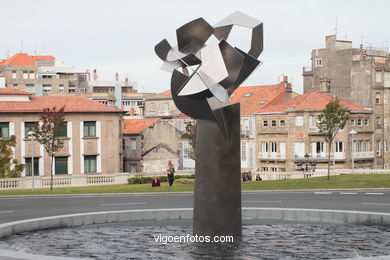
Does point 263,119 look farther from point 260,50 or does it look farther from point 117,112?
point 260,50

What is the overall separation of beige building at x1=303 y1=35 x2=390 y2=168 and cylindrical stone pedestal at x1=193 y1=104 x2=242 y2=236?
8148 centimetres

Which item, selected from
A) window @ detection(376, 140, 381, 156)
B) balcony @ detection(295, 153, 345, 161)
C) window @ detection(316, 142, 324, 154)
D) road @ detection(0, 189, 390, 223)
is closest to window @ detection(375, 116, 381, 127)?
window @ detection(376, 140, 381, 156)

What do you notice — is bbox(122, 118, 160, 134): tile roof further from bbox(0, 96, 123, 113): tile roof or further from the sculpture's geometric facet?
the sculpture's geometric facet

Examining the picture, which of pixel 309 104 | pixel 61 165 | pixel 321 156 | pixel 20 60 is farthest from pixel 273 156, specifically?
pixel 20 60

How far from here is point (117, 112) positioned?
7688 centimetres

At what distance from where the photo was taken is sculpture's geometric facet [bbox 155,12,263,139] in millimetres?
19016

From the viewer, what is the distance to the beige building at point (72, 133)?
72.2m

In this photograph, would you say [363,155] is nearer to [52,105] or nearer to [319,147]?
[319,147]

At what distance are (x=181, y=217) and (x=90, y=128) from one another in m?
52.0

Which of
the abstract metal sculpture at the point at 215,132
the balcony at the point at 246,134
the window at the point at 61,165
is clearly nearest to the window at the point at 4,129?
the window at the point at 61,165

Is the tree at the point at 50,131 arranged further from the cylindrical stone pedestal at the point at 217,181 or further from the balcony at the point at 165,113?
the balcony at the point at 165,113

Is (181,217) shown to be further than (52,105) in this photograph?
No

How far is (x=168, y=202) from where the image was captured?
33.7 m

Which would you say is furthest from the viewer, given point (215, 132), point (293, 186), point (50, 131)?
point (50, 131)
